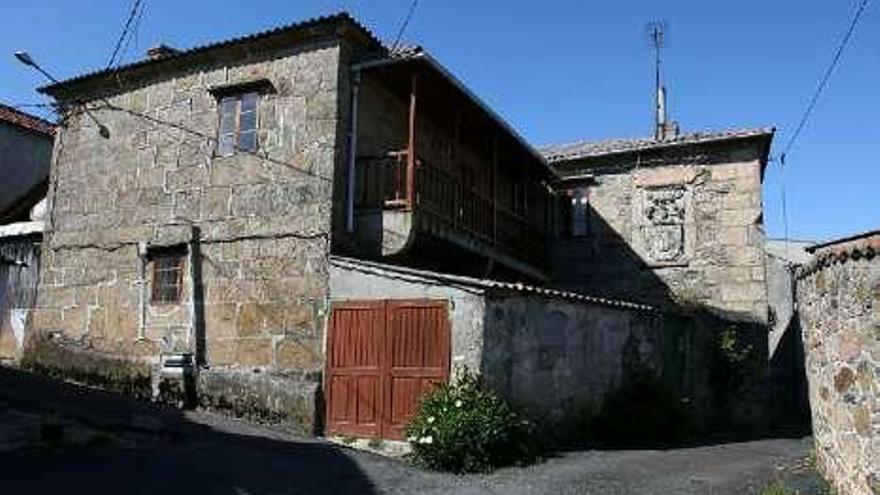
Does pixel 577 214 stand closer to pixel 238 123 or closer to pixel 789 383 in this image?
pixel 789 383

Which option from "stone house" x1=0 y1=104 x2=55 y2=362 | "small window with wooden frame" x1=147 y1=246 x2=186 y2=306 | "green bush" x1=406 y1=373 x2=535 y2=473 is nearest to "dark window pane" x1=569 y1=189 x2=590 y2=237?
"small window with wooden frame" x1=147 y1=246 x2=186 y2=306

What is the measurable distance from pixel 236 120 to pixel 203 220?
1.70m

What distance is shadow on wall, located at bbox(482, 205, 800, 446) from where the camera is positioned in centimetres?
1233

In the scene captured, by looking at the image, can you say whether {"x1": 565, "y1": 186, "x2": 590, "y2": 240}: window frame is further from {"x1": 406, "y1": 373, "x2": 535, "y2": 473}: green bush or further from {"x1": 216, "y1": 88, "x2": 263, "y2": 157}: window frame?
{"x1": 406, "y1": 373, "x2": 535, "y2": 473}: green bush

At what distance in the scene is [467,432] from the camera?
1016 cm

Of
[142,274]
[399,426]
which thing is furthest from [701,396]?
[142,274]

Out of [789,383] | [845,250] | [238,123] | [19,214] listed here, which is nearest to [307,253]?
[238,123]

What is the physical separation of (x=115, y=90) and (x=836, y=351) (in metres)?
12.8

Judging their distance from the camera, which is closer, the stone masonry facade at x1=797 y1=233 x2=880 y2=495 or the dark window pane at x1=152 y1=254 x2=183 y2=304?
the stone masonry facade at x1=797 y1=233 x2=880 y2=495

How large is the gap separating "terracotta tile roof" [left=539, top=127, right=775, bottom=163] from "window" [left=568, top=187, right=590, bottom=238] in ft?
2.74

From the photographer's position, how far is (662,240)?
18.7m

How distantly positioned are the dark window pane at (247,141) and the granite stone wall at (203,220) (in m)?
0.14

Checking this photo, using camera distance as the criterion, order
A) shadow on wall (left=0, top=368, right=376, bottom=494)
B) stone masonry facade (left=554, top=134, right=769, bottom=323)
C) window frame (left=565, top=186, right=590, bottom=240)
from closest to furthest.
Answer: shadow on wall (left=0, top=368, right=376, bottom=494)
stone masonry facade (left=554, top=134, right=769, bottom=323)
window frame (left=565, top=186, right=590, bottom=240)

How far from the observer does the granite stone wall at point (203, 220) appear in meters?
12.6
